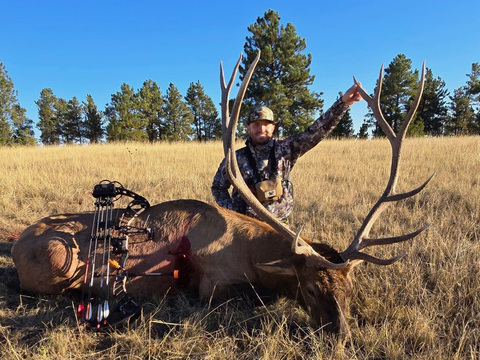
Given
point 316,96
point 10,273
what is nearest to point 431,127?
point 316,96

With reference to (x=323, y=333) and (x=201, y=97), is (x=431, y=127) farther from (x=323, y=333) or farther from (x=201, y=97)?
(x=323, y=333)

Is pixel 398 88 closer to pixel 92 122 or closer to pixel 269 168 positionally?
pixel 269 168

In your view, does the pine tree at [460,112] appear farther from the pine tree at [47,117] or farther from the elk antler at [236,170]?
the pine tree at [47,117]

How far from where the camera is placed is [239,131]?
2675 centimetres

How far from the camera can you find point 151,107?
134ft

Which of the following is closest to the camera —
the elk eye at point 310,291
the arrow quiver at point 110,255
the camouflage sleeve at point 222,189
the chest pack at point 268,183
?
the elk eye at point 310,291

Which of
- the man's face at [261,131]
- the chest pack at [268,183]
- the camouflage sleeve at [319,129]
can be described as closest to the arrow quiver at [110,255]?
the chest pack at [268,183]

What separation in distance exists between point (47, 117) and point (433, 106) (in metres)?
50.8

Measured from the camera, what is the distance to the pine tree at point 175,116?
43031mm

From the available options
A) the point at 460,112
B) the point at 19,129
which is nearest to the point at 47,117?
the point at 19,129

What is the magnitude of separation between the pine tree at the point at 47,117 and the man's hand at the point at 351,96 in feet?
155

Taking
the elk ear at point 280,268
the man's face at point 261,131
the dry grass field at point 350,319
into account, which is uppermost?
the man's face at point 261,131

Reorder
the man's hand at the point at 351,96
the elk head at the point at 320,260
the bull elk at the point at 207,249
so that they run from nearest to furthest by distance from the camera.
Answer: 1. the elk head at the point at 320,260
2. the bull elk at the point at 207,249
3. the man's hand at the point at 351,96

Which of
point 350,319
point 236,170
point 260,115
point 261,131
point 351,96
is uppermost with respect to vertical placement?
point 351,96
